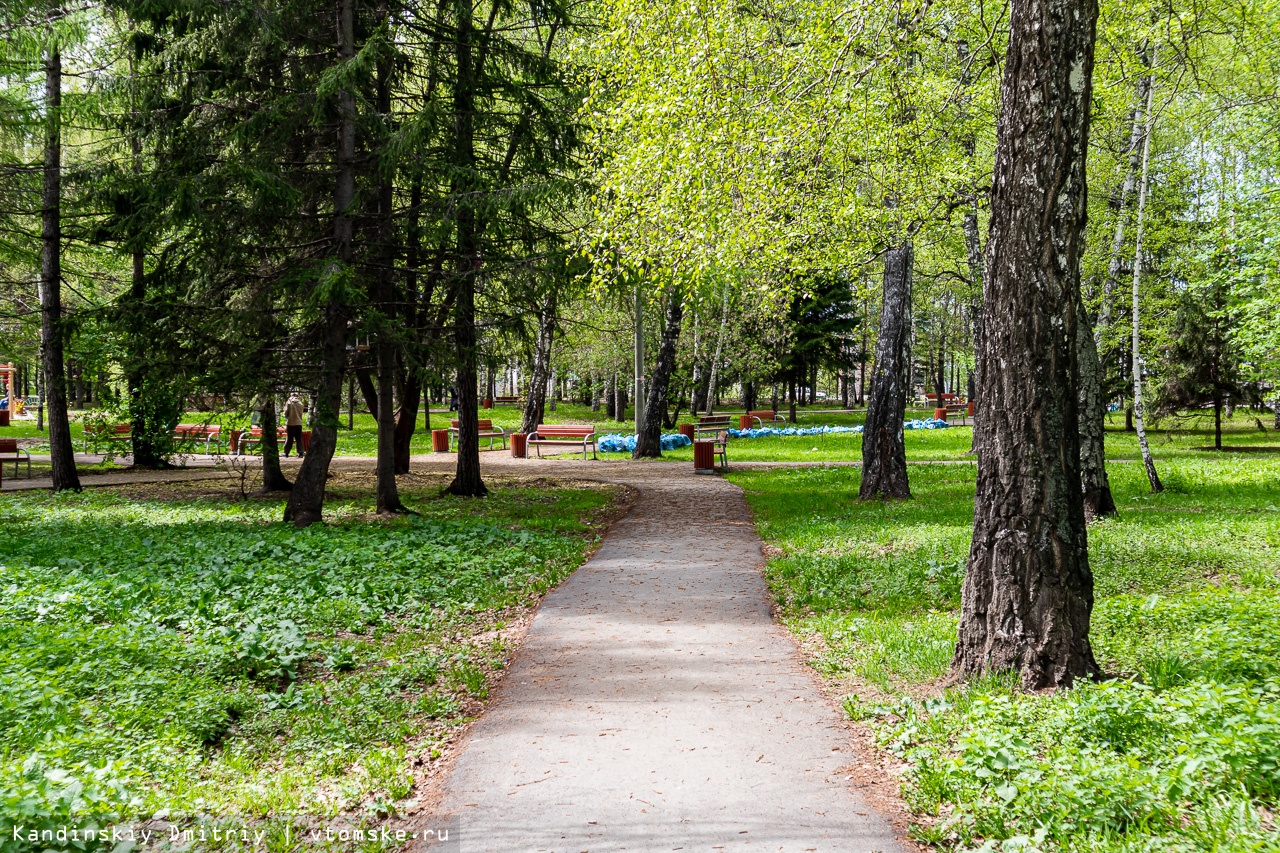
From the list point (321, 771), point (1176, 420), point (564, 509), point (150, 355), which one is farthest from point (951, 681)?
point (1176, 420)

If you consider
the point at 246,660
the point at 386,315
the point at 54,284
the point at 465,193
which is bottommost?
the point at 246,660

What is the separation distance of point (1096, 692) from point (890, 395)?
9953mm

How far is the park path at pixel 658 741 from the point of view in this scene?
367cm

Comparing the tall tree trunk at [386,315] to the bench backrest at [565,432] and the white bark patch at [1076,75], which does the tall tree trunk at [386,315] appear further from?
the bench backrest at [565,432]

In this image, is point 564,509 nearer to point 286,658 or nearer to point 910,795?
point 286,658

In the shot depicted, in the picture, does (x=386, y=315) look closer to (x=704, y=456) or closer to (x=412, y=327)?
(x=412, y=327)

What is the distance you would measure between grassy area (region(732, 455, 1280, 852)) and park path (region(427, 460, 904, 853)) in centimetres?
37

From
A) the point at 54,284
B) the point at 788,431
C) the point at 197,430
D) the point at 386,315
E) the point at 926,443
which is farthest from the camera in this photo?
the point at 788,431

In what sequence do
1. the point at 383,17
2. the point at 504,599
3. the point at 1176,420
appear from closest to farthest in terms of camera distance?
the point at 504,599 < the point at 383,17 < the point at 1176,420

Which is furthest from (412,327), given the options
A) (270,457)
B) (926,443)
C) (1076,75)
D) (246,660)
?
(926,443)

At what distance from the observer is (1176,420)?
2652cm

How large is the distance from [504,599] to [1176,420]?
25368 mm

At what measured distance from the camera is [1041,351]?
197 inches

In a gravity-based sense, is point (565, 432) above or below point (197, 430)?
below
